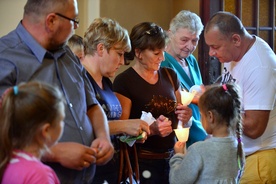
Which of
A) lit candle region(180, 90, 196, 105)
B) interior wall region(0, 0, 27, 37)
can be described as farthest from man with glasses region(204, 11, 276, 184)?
interior wall region(0, 0, 27, 37)

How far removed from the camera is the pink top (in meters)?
1.47

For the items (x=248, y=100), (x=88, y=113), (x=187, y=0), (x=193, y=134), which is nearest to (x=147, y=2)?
(x=187, y=0)

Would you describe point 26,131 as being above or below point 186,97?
above

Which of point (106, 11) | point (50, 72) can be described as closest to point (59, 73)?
point (50, 72)

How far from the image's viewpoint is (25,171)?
1485 millimetres

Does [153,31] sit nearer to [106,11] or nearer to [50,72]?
[50,72]

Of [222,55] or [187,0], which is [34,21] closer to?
[222,55]

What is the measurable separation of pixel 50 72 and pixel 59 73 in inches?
2.1

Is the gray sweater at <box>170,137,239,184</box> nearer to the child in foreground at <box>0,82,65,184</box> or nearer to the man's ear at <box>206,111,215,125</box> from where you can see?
the man's ear at <box>206,111,215,125</box>

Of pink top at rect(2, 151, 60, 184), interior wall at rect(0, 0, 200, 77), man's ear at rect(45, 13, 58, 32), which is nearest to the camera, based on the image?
pink top at rect(2, 151, 60, 184)

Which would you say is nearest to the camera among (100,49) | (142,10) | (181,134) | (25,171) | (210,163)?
(25,171)

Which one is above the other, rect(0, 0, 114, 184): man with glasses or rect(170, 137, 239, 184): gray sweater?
rect(0, 0, 114, 184): man with glasses

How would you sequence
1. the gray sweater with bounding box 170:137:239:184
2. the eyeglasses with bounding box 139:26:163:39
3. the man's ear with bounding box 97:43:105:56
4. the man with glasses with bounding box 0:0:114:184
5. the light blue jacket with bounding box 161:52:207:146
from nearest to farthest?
the man with glasses with bounding box 0:0:114:184 → the gray sweater with bounding box 170:137:239:184 → the man's ear with bounding box 97:43:105:56 → the eyeglasses with bounding box 139:26:163:39 → the light blue jacket with bounding box 161:52:207:146

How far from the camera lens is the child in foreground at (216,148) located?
86.6 inches
